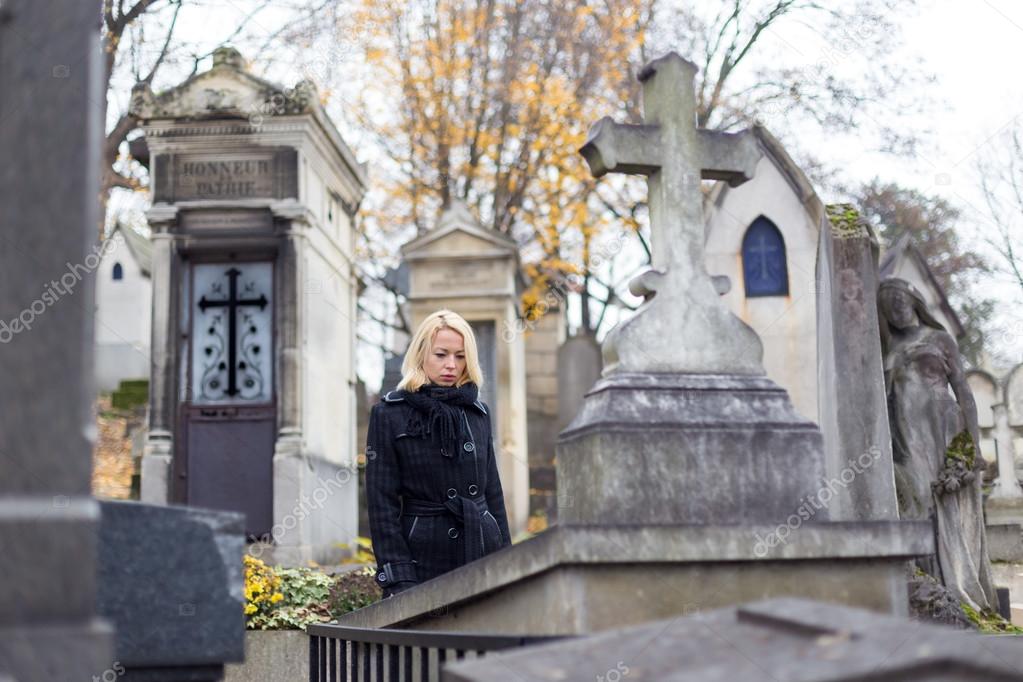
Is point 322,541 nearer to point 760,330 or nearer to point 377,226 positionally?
point 760,330

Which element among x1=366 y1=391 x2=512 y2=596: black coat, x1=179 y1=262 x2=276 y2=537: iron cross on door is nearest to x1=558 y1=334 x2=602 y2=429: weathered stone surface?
x1=179 y1=262 x2=276 y2=537: iron cross on door

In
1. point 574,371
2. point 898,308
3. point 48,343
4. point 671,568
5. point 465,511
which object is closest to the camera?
point 48,343

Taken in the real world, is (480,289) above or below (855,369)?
above

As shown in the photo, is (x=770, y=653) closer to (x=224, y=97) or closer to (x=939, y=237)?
(x=224, y=97)

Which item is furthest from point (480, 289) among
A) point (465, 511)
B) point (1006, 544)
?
point (465, 511)

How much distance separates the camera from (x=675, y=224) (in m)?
4.48

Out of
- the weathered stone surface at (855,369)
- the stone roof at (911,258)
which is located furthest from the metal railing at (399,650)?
the stone roof at (911,258)

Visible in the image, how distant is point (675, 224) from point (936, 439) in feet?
13.3

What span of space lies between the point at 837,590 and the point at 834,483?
3.94 metres

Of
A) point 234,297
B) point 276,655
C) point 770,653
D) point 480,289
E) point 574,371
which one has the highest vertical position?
point 480,289

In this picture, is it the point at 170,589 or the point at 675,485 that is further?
the point at 675,485

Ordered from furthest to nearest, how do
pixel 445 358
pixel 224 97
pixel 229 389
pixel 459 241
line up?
pixel 459 241
pixel 229 389
pixel 224 97
pixel 445 358

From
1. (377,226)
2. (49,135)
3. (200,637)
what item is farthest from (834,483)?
(377,226)

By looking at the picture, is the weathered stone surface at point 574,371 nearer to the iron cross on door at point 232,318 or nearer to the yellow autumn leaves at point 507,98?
the yellow autumn leaves at point 507,98
